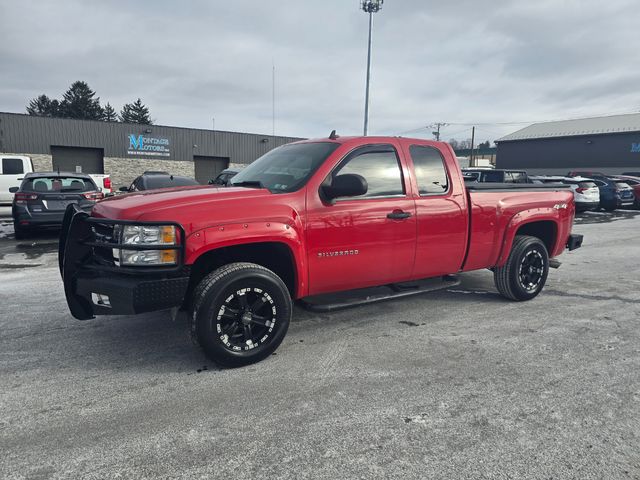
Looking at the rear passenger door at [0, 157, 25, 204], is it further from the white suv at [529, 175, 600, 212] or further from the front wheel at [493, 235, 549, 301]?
the white suv at [529, 175, 600, 212]

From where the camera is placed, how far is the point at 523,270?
17.4ft

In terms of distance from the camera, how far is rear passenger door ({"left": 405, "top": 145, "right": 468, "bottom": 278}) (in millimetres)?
4312

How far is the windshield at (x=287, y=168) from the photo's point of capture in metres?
3.86

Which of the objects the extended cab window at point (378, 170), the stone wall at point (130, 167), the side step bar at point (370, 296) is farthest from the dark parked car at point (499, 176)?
the stone wall at point (130, 167)

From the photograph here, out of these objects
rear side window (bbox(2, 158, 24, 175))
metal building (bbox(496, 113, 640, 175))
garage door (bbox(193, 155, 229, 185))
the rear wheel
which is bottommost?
the rear wheel

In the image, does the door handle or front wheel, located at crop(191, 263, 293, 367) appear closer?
front wheel, located at crop(191, 263, 293, 367)

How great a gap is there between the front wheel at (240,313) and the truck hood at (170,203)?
1.68ft

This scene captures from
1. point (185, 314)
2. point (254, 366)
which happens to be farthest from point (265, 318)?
point (185, 314)

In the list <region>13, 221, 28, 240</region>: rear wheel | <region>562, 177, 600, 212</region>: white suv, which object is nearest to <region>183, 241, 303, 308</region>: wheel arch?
<region>13, 221, 28, 240</region>: rear wheel

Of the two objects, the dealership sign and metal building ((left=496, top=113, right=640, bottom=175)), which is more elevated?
Answer: metal building ((left=496, top=113, right=640, bottom=175))

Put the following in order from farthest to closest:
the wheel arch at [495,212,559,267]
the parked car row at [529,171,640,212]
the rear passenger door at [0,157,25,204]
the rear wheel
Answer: the parked car row at [529,171,640,212]
the rear passenger door at [0,157,25,204]
the rear wheel
the wheel arch at [495,212,559,267]

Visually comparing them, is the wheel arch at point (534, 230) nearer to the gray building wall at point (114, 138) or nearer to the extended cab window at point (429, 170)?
the extended cab window at point (429, 170)

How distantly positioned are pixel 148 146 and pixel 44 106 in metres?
67.2

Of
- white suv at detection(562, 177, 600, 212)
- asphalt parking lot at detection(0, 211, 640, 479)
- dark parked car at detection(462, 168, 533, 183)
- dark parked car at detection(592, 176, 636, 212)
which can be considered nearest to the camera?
asphalt parking lot at detection(0, 211, 640, 479)
